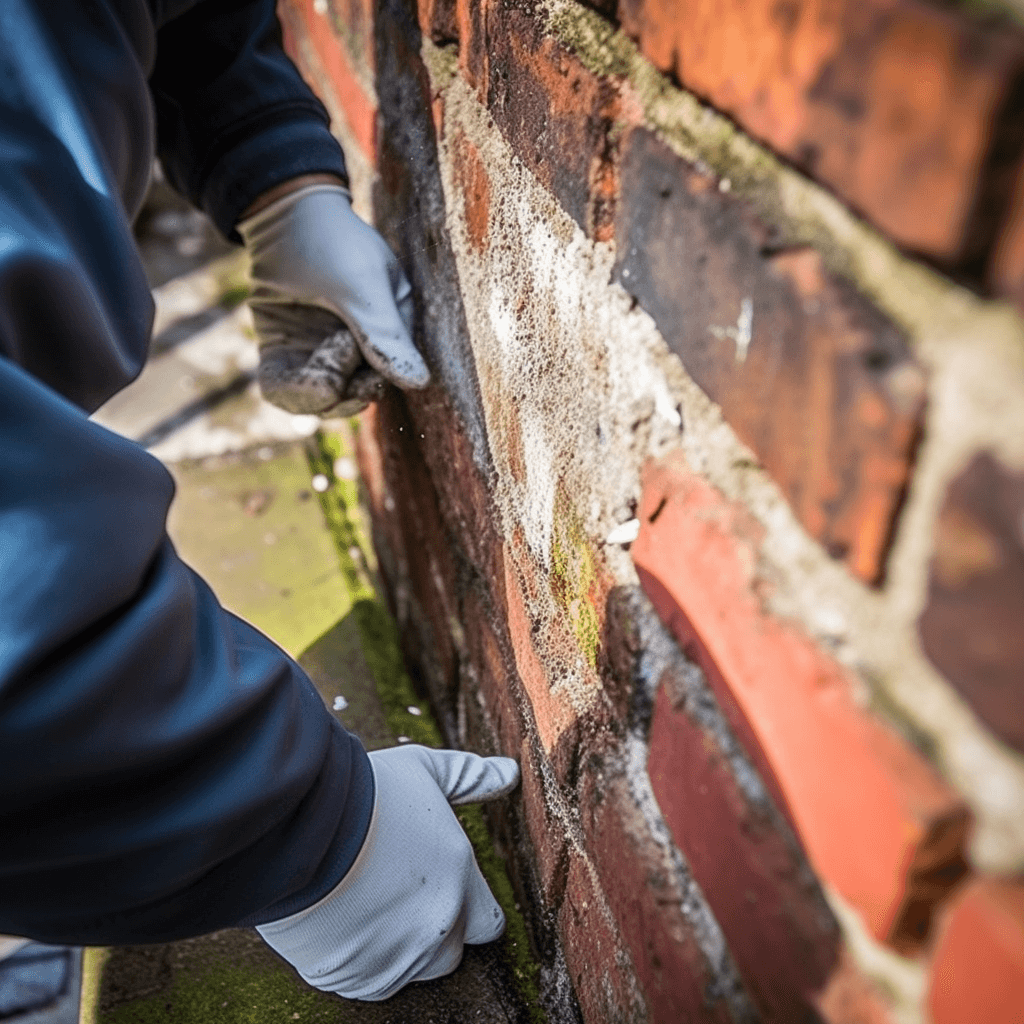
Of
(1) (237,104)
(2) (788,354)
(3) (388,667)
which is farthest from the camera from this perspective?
(3) (388,667)

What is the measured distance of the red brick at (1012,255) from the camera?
1.03 feet

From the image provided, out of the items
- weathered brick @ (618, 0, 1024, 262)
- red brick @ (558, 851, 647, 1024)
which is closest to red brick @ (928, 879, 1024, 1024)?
weathered brick @ (618, 0, 1024, 262)

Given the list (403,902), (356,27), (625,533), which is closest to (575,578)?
(625,533)

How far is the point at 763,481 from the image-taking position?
0.51 meters

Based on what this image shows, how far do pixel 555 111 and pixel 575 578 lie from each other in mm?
385

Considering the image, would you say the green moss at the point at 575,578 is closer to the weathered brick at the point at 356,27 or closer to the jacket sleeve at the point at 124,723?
the jacket sleeve at the point at 124,723

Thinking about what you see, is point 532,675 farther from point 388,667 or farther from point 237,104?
point 237,104

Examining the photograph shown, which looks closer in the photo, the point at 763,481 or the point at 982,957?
the point at 982,957

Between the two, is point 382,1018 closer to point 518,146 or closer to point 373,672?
point 373,672

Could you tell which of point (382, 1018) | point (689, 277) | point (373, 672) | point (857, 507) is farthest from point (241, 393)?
point (857, 507)

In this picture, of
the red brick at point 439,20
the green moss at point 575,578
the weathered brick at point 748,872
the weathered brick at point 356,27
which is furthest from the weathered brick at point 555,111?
the weathered brick at point 356,27

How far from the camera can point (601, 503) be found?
2.45 ft

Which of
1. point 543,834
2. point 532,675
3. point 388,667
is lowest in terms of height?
point 388,667

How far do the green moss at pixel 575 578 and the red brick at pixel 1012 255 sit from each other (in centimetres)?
48
